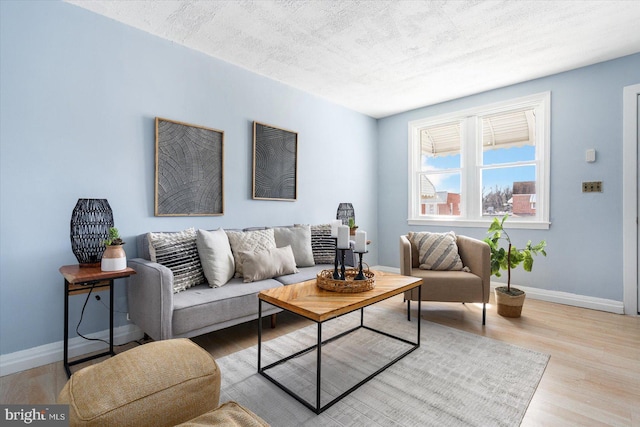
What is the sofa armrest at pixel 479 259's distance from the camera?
2777 millimetres

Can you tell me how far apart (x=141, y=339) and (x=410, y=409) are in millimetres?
2074

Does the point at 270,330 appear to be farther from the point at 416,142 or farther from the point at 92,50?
the point at 416,142

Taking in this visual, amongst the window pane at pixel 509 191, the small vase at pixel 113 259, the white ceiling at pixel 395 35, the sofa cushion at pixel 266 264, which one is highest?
the white ceiling at pixel 395 35

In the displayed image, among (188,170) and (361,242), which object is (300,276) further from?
(188,170)

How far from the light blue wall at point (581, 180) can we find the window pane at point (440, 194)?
88cm

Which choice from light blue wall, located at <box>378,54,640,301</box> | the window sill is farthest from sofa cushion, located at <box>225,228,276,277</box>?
light blue wall, located at <box>378,54,640,301</box>

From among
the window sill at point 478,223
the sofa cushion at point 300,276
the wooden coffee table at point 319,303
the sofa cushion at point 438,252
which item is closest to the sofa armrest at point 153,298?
the wooden coffee table at point 319,303

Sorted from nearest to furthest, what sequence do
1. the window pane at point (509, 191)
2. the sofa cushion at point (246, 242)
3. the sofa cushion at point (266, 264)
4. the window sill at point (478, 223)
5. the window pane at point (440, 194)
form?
the sofa cushion at point (266, 264) < the sofa cushion at point (246, 242) < the window sill at point (478, 223) < the window pane at point (509, 191) < the window pane at point (440, 194)

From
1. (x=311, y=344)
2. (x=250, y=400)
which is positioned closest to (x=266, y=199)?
(x=311, y=344)

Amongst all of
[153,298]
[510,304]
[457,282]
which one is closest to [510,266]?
[510,304]

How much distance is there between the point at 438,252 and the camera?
3051 mm

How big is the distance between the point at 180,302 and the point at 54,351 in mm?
954

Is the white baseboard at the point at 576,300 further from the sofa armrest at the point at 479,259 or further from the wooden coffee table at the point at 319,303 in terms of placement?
the wooden coffee table at the point at 319,303

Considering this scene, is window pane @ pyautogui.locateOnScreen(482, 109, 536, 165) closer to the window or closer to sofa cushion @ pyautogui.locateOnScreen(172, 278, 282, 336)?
the window
